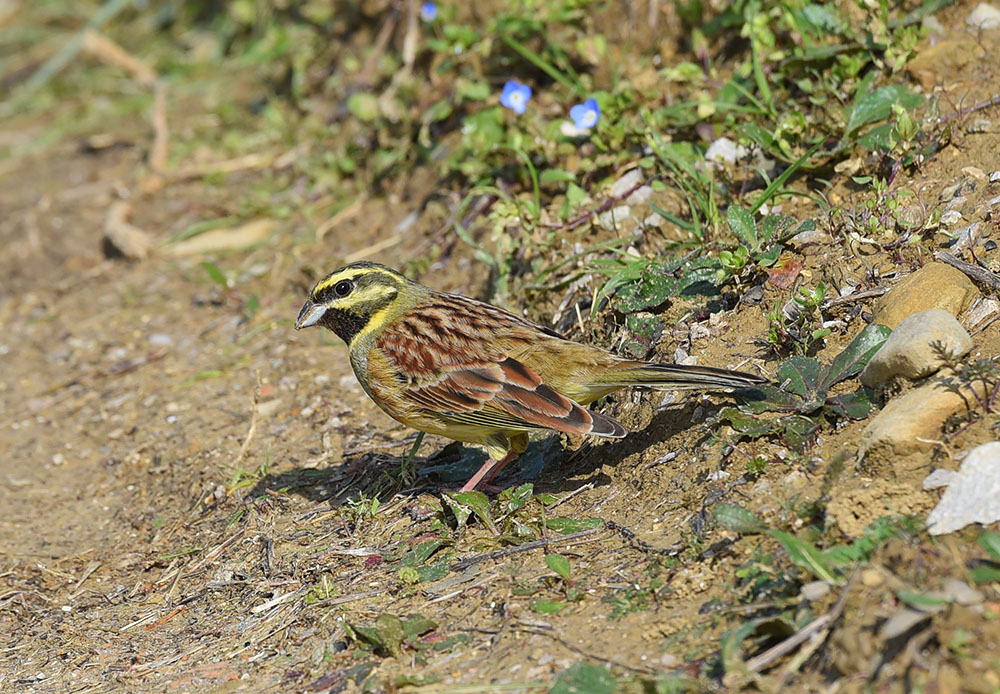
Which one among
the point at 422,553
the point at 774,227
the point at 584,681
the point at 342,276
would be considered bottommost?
the point at 422,553

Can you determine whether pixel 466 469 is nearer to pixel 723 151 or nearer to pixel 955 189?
pixel 723 151

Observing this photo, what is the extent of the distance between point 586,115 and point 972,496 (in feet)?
13.6

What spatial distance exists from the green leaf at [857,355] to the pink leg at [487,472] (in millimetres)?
1621

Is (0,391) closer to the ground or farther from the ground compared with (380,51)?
closer to the ground

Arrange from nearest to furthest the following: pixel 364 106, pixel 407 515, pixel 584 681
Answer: pixel 584 681 < pixel 407 515 < pixel 364 106

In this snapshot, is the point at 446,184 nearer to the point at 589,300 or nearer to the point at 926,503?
the point at 589,300

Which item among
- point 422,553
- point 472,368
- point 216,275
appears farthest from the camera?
point 216,275

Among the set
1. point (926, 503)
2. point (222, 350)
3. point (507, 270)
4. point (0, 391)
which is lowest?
point (0, 391)

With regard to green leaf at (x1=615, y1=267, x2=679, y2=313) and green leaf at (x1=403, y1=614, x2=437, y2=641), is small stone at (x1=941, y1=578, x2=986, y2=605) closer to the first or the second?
green leaf at (x1=403, y1=614, x2=437, y2=641)

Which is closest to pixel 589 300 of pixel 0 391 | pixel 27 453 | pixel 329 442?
pixel 329 442

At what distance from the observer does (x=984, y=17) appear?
652cm

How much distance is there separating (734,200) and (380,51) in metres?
4.32

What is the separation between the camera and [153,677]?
461 cm

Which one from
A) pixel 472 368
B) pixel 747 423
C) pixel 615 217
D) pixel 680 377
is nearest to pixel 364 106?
pixel 615 217
